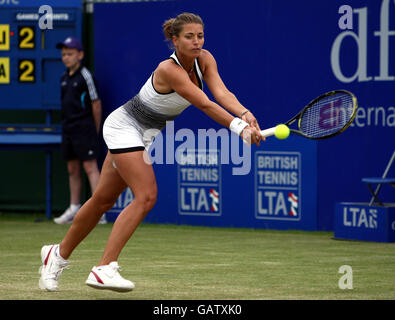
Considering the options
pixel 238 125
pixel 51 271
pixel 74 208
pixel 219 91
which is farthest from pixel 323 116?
pixel 74 208

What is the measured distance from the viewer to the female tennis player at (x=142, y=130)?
593 cm

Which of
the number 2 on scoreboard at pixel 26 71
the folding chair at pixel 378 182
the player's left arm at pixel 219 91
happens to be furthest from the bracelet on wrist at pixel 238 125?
the number 2 on scoreboard at pixel 26 71

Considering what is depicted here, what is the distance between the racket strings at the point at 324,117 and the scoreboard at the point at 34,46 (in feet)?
18.5

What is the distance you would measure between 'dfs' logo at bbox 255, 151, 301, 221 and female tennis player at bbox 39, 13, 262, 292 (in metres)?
4.30

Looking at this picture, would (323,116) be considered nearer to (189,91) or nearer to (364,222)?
(189,91)

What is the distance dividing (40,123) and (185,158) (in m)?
2.40

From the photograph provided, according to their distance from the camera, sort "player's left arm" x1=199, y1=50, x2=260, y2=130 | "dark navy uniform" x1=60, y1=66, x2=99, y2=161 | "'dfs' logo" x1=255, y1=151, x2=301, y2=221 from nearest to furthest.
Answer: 1. "player's left arm" x1=199, y1=50, x2=260, y2=130
2. "'dfs' logo" x1=255, y1=151, x2=301, y2=221
3. "dark navy uniform" x1=60, y1=66, x2=99, y2=161

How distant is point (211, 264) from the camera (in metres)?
7.98

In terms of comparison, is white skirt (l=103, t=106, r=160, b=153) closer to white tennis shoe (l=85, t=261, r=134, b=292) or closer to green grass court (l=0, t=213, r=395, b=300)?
white tennis shoe (l=85, t=261, r=134, b=292)

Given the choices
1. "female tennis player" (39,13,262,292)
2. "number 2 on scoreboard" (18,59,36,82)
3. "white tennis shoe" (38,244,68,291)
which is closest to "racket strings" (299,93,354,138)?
"female tennis player" (39,13,262,292)

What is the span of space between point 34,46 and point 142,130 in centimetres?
593

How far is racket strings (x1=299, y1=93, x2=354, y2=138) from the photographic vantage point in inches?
259

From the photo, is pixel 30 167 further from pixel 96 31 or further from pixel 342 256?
pixel 342 256

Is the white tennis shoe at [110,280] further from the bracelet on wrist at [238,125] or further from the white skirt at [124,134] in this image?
the bracelet on wrist at [238,125]
